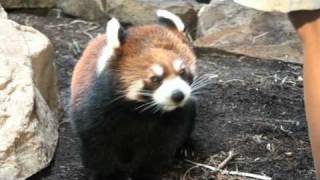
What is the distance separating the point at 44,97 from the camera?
12.2 feet

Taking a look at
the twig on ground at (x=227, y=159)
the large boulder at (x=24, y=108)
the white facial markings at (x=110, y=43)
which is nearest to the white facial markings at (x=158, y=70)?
the white facial markings at (x=110, y=43)

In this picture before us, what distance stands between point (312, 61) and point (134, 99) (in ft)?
2.38

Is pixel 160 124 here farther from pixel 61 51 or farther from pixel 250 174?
pixel 61 51

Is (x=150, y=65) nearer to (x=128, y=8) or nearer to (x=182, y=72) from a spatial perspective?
(x=182, y=72)

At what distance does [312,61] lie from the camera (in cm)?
269

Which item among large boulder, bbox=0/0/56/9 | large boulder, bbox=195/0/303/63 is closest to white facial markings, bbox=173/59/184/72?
large boulder, bbox=195/0/303/63

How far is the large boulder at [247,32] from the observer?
196 inches

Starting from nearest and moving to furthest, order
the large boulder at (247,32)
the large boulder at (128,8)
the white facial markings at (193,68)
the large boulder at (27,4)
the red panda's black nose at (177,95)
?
the red panda's black nose at (177,95)
the white facial markings at (193,68)
the large boulder at (247,32)
the large boulder at (128,8)
the large boulder at (27,4)

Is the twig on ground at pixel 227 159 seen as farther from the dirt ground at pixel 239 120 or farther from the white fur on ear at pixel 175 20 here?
the white fur on ear at pixel 175 20

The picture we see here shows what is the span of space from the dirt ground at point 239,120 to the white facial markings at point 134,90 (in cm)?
63

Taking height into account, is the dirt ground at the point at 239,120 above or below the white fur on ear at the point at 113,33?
below

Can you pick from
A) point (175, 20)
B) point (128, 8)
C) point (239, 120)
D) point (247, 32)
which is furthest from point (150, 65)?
point (128, 8)

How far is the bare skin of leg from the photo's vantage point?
2.66 meters

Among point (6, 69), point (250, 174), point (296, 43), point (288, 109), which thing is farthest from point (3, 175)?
point (296, 43)
